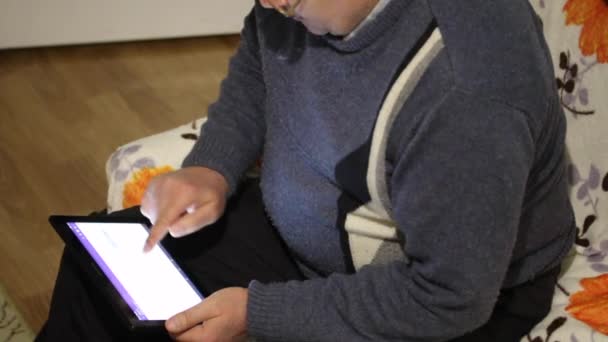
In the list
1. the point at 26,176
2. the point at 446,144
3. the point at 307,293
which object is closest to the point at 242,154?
the point at 307,293

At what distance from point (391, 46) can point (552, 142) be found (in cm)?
18

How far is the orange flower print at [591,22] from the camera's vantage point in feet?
2.95

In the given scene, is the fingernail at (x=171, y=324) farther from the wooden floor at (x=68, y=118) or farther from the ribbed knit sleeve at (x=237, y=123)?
the wooden floor at (x=68, y=118)

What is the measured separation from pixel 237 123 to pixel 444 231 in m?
0.43

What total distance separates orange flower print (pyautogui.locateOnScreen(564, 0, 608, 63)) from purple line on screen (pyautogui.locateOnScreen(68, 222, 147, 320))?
0.65 m

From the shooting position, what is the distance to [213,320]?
738mm

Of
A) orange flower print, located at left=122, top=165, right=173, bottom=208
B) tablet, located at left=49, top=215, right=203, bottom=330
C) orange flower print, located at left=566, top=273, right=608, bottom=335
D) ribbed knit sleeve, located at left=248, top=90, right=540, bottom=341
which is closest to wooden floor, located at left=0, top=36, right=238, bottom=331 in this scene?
orange flower print, located at left=122, top=165, right=173, bottom=208

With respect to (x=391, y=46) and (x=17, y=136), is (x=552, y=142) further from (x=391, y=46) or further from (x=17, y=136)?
(x=17, y=136)

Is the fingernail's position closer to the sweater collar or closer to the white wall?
the sweater collar

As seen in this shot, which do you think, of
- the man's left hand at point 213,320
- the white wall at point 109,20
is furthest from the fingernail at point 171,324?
the white wall at point 109,20

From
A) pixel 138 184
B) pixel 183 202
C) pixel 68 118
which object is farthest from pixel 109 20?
pixel 183 202

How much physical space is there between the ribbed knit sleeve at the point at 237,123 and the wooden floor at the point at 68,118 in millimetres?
592

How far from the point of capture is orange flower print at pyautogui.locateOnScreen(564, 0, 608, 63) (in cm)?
90

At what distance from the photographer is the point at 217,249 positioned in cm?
90
